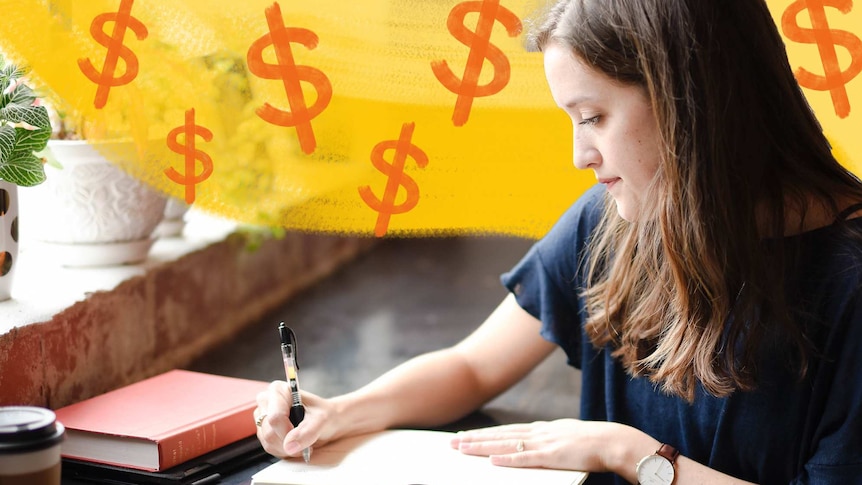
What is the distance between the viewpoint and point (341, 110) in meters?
1.30

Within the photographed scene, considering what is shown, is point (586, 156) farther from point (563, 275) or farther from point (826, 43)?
point (826, 43)

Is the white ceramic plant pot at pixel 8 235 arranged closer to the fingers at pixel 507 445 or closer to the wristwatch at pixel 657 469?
the fingers at pixel 507 445

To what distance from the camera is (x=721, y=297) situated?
965 mm

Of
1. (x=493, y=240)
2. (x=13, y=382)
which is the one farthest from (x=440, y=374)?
(x=493, y=240)

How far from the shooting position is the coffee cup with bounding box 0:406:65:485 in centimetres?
77

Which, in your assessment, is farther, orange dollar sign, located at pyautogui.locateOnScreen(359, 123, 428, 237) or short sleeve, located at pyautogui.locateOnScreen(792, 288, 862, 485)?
orange dollar sign, located at pyautogui.locateOnScreen(359, 123, 428, 237)

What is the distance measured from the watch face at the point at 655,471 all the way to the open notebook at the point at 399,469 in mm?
64

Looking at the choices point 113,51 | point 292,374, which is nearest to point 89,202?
point 113,51

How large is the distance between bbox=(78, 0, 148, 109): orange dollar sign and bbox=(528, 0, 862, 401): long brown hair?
51 centimetres

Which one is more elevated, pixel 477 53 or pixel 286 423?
pixel 477 53

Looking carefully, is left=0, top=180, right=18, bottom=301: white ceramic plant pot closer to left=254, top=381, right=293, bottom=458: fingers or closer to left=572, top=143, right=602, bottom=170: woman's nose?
left=254, top=381, right=293, bottom=458: fingers

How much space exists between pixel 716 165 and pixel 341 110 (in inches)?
22.4

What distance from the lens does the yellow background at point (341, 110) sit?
117 centimetres

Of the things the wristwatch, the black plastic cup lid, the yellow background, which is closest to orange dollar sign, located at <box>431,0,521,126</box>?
the yellow background
